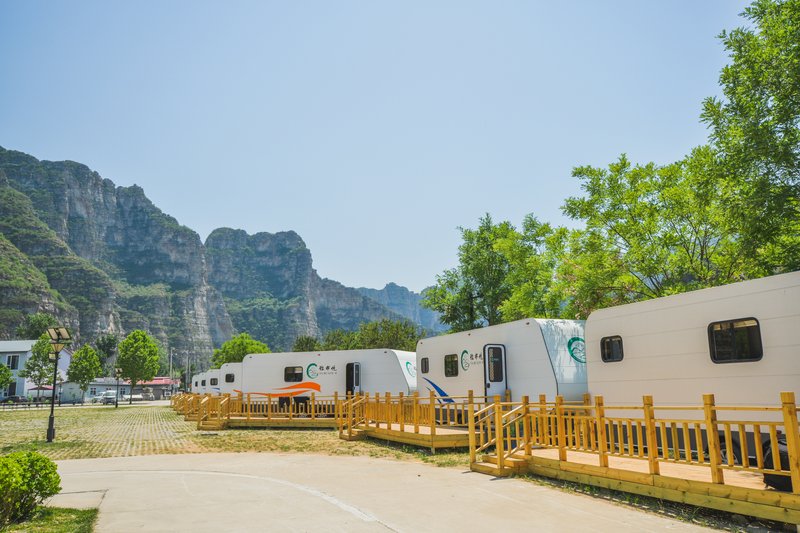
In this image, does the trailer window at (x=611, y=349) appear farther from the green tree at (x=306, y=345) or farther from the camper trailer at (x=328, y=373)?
the green tree at (x=306, y=345)

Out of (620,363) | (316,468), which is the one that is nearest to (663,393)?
(620,363)

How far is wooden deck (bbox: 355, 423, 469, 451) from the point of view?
13.2 m

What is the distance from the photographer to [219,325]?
17138cm

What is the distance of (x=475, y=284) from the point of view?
3494 cm

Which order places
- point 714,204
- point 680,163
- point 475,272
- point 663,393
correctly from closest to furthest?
1. point 663,393
2. point 714,204
3. point 680,163
4. point 475,272

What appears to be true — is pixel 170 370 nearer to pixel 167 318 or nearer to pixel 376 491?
pixel 167 318

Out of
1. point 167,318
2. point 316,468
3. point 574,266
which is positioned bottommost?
point 316,468

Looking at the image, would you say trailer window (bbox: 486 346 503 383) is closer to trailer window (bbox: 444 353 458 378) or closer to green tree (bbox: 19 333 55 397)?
trailer window (bbox: 444 353 458 378)

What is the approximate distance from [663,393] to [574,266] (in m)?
11.7

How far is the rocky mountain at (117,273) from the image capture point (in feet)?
396

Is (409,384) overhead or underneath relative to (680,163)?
underneath

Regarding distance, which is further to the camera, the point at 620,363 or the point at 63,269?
the point at 63,269

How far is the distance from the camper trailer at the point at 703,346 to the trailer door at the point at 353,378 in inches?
505

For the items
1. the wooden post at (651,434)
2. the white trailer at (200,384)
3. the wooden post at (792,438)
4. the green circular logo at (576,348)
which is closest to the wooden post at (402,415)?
the green circular logo at (576,348)
